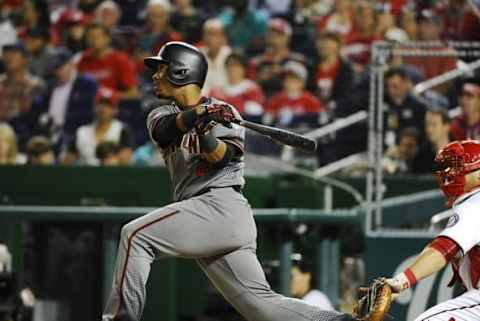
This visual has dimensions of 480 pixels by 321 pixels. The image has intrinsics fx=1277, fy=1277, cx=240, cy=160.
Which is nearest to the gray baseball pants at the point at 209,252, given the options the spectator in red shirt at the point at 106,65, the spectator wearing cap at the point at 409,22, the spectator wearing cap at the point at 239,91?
the spectator wearing cap at the point at 239,91

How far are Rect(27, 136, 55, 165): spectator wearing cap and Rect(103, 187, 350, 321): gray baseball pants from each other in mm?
6350

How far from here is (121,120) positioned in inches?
514

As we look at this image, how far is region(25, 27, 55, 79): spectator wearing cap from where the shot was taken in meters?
14.5

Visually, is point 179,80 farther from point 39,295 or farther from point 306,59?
point 306,59

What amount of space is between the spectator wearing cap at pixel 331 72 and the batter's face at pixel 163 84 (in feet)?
21.2

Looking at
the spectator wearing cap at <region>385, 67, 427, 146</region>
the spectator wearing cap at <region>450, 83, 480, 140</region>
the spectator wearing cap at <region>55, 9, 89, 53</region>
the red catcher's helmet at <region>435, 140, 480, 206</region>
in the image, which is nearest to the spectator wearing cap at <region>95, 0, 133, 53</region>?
the spectator wearing cap at <region>55, 9, 89, 53</region>

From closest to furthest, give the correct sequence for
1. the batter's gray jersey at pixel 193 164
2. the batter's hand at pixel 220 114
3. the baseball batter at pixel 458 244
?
1. the baseball batter at pixel 458 244
2. the batter's hand at pixel 220 114
3. the batter's gray jersey at pixel 193 164

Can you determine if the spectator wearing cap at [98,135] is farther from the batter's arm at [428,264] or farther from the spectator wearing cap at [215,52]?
the batter's arm at [428,264]

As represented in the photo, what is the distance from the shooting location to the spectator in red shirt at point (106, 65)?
1363 cm

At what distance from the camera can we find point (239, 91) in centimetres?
1312

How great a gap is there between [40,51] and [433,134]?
22.2ft

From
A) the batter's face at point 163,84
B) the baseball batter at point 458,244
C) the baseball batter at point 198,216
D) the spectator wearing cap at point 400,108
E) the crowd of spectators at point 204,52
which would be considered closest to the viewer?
the baseball batter at point 458,244

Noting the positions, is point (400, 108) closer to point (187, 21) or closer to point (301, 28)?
point (301, 28)

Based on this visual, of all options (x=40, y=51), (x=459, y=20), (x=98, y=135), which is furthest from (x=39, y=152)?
(x=459, y=20)
